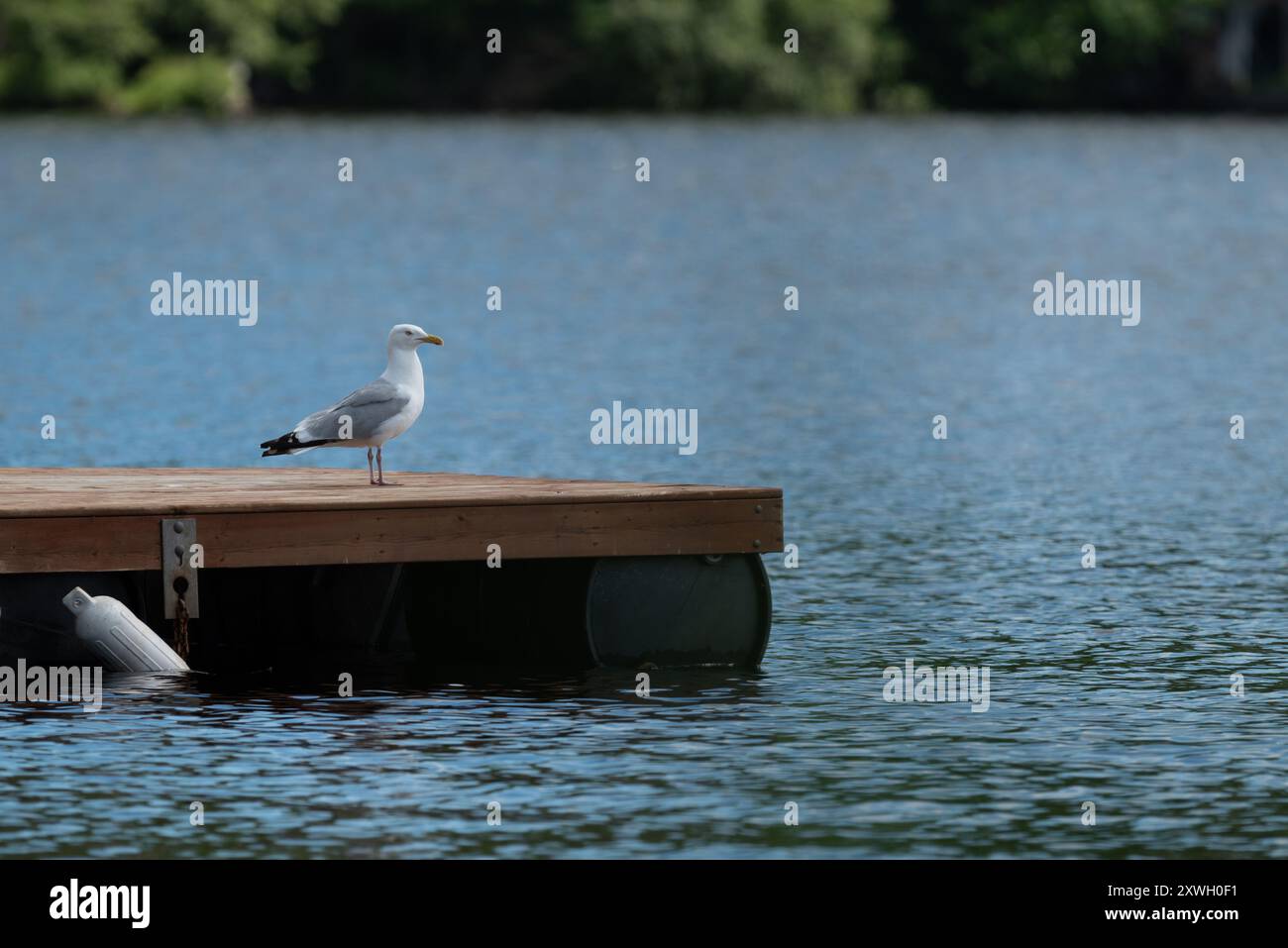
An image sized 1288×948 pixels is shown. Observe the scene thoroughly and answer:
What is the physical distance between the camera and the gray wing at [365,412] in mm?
17594

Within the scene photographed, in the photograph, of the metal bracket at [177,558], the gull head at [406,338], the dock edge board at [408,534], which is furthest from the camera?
the gull head at [406,338]

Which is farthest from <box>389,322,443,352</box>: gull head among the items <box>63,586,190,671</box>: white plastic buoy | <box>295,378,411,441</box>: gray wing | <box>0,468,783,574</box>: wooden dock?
<box>63,586,190,671</box>: white plastic buoy

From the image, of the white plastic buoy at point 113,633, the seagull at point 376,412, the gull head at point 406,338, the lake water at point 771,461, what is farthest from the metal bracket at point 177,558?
the gull head at point 406,338

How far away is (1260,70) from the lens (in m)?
132

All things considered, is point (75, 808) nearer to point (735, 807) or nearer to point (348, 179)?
point (735, 807)

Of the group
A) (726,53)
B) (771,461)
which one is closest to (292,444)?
(771,461)

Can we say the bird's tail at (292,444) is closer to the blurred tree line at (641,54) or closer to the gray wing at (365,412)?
the gray wing at (365,412)

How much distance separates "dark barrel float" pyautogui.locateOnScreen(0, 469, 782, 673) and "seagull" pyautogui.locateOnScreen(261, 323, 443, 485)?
0.34 metres

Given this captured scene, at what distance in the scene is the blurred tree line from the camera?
111000 millimetres

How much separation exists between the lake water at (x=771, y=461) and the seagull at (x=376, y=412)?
157cm

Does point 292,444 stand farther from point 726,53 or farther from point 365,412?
point 726,53

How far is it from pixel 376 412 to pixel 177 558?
5.76ft

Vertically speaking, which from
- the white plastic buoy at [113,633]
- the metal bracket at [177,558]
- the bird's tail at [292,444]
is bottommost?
the white plastic buoy at [113,633]

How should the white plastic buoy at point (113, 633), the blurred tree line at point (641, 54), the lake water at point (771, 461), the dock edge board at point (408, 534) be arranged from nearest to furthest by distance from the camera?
the lake water at point (771, 461)
the dock edge board at point (408, 534)
the white plastic buoy at point (113, 633)
the blurred tree line at point (641, 54)
